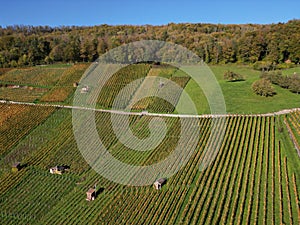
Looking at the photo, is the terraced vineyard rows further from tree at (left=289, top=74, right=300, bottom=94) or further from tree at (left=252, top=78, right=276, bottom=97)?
tree at (left=289, top=74, right=300, bottom=94)

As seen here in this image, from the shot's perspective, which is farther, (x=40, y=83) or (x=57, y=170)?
(x=40, y=83)

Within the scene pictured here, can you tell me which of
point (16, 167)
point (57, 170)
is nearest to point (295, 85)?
point (57, 170)

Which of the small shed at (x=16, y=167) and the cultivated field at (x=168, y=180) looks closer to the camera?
the cultivated field at (x=168, y=180)

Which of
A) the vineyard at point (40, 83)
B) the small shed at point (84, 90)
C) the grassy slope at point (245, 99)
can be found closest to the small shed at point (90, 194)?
the grassy slope at point (245, 99)

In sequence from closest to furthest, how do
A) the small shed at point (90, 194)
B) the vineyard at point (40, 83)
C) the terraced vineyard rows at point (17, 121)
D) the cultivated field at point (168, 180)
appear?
the cultivated field at point (168, 180)
the small shed at point (90, 194)
the terraced vineyard rows at point (17, 121)
the vineyard at point (40, 83)

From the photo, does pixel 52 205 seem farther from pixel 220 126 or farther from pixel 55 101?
pixel 55 101

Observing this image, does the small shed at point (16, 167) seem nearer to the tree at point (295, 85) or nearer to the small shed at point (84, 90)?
the small shed at point (84, 90)

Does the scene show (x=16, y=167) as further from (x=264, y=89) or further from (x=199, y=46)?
(x=199, y=46)

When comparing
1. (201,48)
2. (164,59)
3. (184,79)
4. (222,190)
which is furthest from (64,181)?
(201,48)
